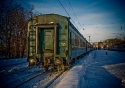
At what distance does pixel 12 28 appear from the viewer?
21.2 metres

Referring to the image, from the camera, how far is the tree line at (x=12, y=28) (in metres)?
19.4

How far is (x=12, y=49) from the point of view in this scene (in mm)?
22812

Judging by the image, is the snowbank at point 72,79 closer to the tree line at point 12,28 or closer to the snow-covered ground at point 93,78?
the snow-covered ground at point 93,78

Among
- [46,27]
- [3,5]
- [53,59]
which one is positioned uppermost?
[3,5]

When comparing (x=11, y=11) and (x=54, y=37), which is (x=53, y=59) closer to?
(x=54, y=37)

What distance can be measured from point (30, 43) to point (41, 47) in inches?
35.1

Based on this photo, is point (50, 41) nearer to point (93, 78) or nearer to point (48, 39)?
point (48, 39)

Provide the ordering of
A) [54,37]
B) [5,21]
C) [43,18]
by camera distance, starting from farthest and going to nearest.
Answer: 1. [5,21]
2. [43,18]
3. [54,37]

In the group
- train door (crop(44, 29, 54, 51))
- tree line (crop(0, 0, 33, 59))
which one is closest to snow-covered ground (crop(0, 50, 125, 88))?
train door (crop(44, 29, 54, 51))

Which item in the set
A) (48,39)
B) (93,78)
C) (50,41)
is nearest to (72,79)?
(93,78)

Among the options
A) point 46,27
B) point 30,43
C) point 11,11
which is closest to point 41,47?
point 30,43

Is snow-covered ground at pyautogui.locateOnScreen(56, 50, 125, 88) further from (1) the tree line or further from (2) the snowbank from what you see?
(1) the tree line

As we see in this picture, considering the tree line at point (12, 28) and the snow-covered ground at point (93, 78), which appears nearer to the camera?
the snow-covered ground at point (93, 78)

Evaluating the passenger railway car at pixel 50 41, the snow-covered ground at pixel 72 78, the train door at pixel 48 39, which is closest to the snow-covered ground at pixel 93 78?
the snow-covered ground at pixel 72 78
